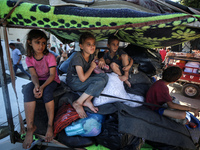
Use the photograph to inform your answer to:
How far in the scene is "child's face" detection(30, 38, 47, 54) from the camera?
173 centimetres

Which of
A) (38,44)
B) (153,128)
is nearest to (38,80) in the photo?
(38,44)

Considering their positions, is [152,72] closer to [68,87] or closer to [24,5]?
[68,87]

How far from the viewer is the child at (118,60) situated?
2.24 metres

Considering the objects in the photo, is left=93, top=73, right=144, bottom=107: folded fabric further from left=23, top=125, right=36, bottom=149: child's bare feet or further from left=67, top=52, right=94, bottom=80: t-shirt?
left=23, top=125, right=36, bottom=149: child's bare feet

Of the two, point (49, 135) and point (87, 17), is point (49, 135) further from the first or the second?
point (87, 17)

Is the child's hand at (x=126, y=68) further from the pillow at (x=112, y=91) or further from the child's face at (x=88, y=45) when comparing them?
the child's face at (x=88, y=45)

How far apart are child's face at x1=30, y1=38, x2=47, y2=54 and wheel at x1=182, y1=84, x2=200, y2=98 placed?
210 inches

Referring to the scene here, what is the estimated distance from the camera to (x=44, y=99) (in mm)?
1699

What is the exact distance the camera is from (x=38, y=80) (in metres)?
1.83

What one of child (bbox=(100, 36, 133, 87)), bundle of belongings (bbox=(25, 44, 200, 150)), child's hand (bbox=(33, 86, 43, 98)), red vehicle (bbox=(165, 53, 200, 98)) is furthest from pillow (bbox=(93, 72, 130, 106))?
red vehicle (bbox=(165, 53, 200, 98))

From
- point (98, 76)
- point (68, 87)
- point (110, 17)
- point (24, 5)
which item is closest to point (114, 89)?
point (98, 76)

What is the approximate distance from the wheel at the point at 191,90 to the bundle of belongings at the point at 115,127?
11.4 ft

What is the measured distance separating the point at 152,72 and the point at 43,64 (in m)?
2.30

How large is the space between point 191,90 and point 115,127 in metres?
4.70
